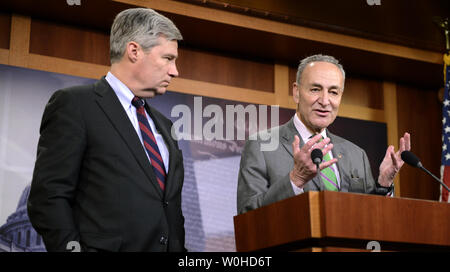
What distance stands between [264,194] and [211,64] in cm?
293

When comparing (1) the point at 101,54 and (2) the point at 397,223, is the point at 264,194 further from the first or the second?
(1) the point at 101,54

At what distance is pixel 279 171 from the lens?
265 centimetres

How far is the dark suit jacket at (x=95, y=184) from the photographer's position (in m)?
2.03

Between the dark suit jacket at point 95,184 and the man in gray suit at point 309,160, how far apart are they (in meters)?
0.45

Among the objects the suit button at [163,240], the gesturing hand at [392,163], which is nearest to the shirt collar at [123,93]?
the suit button at [163,240]

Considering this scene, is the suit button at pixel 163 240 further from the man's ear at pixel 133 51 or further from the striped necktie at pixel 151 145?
the man's ear at pixel 133 51

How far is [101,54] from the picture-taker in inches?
188

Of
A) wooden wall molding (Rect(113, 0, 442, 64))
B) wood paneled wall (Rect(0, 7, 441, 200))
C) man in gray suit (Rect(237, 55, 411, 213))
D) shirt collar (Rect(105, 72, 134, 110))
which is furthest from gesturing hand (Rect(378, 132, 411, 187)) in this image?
wood paneled wall (Rect(0, 7, 441, 200))

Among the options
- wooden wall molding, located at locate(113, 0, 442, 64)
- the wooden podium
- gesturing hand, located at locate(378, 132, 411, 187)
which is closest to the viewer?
the wooden podium

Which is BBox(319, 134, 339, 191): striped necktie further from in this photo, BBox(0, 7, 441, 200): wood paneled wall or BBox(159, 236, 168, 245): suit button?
BBox(0, 7, 441, 200): wood paneled wall

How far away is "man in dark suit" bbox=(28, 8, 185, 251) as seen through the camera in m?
2.04

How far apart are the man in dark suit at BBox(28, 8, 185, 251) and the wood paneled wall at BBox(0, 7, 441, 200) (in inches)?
93.1

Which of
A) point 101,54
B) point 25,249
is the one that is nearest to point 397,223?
point 25,249
